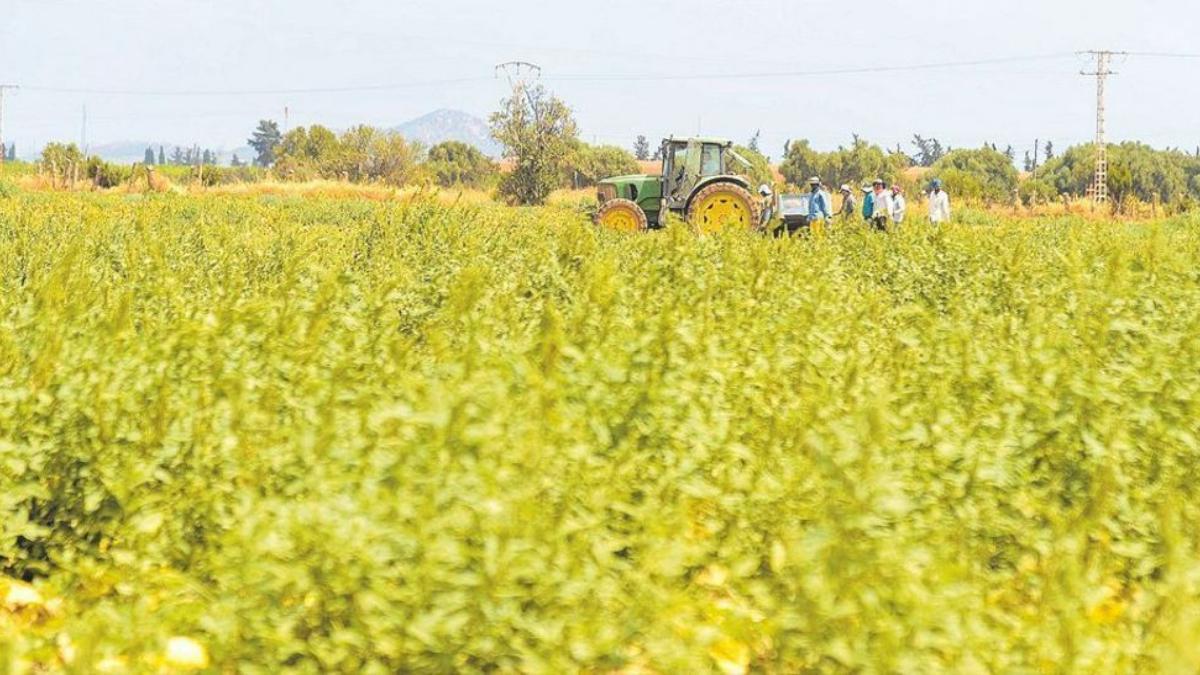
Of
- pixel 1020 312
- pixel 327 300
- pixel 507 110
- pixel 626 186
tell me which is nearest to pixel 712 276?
pixel 1020 312

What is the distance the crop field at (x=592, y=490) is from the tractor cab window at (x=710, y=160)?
53.5 feet

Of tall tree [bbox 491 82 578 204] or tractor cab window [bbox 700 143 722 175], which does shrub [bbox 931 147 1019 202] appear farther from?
tractor cab window [bbox 700 143 722 175]

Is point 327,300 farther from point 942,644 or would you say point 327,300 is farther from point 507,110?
point 507,110

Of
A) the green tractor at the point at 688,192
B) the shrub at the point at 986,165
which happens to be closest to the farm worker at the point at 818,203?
the green tractor at the point at 688,192

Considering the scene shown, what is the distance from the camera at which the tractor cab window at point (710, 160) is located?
75.1 ft

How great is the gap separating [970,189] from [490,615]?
60306 mm

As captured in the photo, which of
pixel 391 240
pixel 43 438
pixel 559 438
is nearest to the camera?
pixel 559 438

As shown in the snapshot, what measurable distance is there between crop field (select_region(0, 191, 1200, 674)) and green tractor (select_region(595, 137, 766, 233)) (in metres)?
15.2

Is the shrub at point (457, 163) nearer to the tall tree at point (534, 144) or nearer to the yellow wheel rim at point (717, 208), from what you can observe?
the tall tree at point (534, 144)

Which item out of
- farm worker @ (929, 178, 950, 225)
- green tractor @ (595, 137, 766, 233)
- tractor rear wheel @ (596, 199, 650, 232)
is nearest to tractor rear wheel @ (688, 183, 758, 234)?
green tractor @ (595, 137, 766, 233)

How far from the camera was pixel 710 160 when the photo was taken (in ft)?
75.3

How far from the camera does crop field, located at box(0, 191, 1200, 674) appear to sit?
9.82ft

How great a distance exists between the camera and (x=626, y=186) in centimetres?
2388

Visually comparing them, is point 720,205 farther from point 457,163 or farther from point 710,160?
point 457,163
